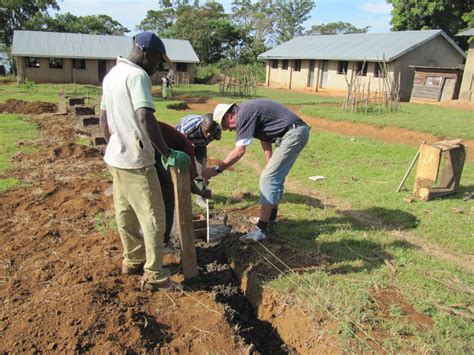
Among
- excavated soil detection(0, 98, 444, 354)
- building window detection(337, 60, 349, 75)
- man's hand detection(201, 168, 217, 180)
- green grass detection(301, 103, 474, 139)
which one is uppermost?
building window detection(337, 60, 349, 75)

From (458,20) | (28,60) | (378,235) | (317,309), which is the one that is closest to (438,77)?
(458,20)

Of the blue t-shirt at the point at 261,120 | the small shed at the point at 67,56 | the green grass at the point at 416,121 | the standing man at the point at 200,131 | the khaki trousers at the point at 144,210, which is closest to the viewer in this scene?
the khaki trousers at the point at 144,210

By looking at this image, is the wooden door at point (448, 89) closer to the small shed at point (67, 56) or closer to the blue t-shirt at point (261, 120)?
the small shed at point (67, 56)

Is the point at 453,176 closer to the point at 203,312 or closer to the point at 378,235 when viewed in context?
the point at 378,235

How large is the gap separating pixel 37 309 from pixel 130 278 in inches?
31.2

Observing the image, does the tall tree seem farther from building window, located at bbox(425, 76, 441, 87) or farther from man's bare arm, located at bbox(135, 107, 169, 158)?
man's bare arm, located at bbox(135, 107, 169, 158)

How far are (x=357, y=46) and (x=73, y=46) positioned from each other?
21.1 metres

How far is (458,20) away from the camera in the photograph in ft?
97.5

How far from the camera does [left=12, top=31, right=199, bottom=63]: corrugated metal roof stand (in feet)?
95.3

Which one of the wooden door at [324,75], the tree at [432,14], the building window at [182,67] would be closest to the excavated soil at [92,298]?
the wooden door at [324,75]

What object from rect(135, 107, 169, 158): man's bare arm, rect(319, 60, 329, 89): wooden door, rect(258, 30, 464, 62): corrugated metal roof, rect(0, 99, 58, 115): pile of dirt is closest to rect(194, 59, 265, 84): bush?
rect(258, 30, 464, 62): corrugated metal roof

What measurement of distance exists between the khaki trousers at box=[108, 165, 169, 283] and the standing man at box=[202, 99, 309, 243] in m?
1.03

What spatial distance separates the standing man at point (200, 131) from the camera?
4.27m

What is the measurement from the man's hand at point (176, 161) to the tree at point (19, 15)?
1643 inches
